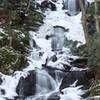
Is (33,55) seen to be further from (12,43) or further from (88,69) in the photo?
(88,69)

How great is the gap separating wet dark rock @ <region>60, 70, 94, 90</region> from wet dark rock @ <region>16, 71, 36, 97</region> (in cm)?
106

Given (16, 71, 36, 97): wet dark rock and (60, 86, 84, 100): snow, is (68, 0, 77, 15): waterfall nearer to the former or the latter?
(16, 71, 36, 97): wet dark rock

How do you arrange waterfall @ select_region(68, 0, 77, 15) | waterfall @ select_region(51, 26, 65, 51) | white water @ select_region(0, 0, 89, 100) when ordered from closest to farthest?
1. white water @ select_region(0, 0, 89, 100)
2. waterfall @ select_region(51, 26, 65, 51)
3. waterfall @ select_region(68, 0, 77, 15)

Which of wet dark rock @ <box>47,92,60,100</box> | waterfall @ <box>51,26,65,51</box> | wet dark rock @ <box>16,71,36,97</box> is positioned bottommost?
wet dark rock @ <box>47,92,60,100</box>

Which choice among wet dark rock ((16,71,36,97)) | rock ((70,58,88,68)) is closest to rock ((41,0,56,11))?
rock ((70,58,88,68))

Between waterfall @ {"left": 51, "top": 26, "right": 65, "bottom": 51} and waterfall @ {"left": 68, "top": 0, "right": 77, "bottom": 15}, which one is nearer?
waterfall @ {"left": 51, "top": 26, "right": 65, "bottom": 51}

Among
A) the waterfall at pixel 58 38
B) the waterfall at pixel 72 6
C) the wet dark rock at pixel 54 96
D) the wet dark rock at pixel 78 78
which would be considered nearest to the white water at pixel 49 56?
the waterfall at pixel 58 38

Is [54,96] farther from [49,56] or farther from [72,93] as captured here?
[49,56]

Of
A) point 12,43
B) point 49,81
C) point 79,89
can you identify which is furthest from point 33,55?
point 79,89

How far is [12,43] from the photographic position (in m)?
16.6

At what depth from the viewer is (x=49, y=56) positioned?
16.6 metres

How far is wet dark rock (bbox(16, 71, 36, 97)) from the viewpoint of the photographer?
46.8 ft

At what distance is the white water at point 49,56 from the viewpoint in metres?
14.2

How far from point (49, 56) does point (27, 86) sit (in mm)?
2460
